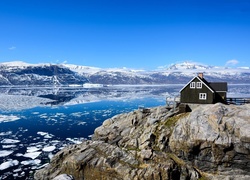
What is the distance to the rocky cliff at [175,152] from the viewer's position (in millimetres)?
30469

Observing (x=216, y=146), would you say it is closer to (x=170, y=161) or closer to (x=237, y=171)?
(x=237, y=171)

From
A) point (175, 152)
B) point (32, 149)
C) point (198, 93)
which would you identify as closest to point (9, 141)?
point (32, 149)

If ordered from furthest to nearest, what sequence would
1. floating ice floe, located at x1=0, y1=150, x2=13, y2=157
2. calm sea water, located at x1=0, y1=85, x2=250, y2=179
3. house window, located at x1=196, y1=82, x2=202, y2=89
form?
floating ice floe, located at x1=0, y1=150, x2=13, y2=157
house window, located at x1=196, y1=82, x2=202, y2=89
calm sea water, located at x1=0, y1=85, x2=250, y2=179

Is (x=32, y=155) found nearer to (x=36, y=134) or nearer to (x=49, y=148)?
(x=49, y=148)

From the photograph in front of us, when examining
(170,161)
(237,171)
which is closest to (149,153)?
(170,161)

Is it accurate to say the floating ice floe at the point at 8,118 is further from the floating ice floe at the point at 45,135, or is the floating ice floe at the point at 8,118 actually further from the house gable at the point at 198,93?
the house gable at the point at 198,93

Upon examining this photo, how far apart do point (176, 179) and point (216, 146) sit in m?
6.22

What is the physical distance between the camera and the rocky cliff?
30469 millimetres

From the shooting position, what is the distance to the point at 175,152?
3350 centimetres

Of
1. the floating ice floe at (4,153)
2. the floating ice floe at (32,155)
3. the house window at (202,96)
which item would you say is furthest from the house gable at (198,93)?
the floating ice floe at (4,153)

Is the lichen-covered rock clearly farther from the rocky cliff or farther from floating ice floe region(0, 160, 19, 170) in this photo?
floating ice floe region(0, 160, 19, 170)

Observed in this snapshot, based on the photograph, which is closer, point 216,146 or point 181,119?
point 216,146

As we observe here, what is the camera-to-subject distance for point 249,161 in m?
29.8

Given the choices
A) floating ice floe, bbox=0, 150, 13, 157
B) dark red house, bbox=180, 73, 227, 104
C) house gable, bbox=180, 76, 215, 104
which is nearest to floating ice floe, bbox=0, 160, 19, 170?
floating ice floe, bbox=0, 150, 13, 157
